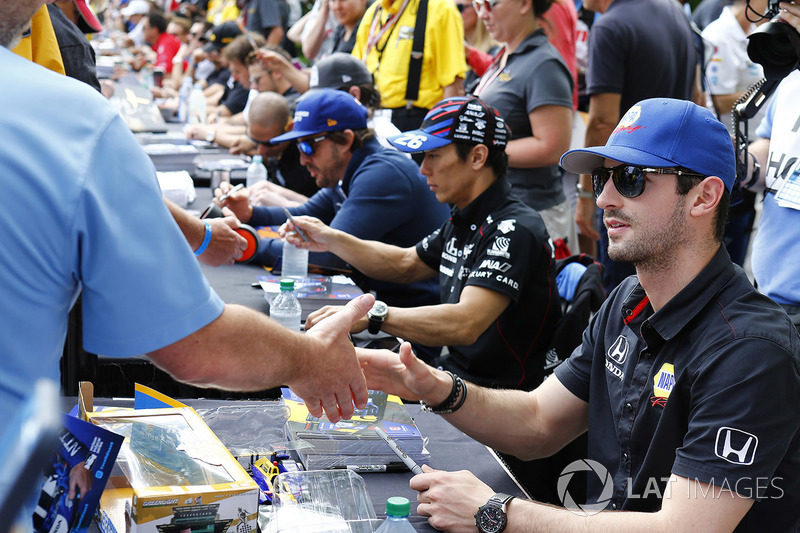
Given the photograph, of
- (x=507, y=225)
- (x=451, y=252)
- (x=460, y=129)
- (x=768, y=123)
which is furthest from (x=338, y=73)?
(x=768, y=123)

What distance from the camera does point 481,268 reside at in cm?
283

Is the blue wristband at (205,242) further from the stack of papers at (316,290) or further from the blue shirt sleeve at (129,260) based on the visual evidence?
the blue shirt sleeve at (129,260)

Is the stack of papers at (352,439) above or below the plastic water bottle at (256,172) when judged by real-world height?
above

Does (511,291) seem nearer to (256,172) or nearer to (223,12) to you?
(256,172)

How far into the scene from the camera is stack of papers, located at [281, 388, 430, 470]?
1801mm

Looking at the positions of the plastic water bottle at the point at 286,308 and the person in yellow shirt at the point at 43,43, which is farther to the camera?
the plastic water bottle at the point at 286,308

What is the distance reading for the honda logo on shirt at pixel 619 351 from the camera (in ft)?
6.31

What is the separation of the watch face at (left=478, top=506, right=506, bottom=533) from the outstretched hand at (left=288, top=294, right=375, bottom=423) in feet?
1.11

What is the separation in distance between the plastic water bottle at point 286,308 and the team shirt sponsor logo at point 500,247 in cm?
71

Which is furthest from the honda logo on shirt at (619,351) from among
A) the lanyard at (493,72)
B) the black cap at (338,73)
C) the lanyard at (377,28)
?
the lanyard at (377,28)

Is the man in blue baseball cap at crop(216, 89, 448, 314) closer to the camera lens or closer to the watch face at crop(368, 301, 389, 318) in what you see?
the watch face at crop(368, 301, 389, 318)

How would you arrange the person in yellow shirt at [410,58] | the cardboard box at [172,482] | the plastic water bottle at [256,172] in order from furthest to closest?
1. the person in yellow shirt at [410,58]
2. the plastic water bottle at [256,172]
3. the cardboard box at [172,482]

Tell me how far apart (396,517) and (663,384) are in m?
0.68

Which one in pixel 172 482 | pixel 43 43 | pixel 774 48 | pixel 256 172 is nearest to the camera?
pixel 172 482
